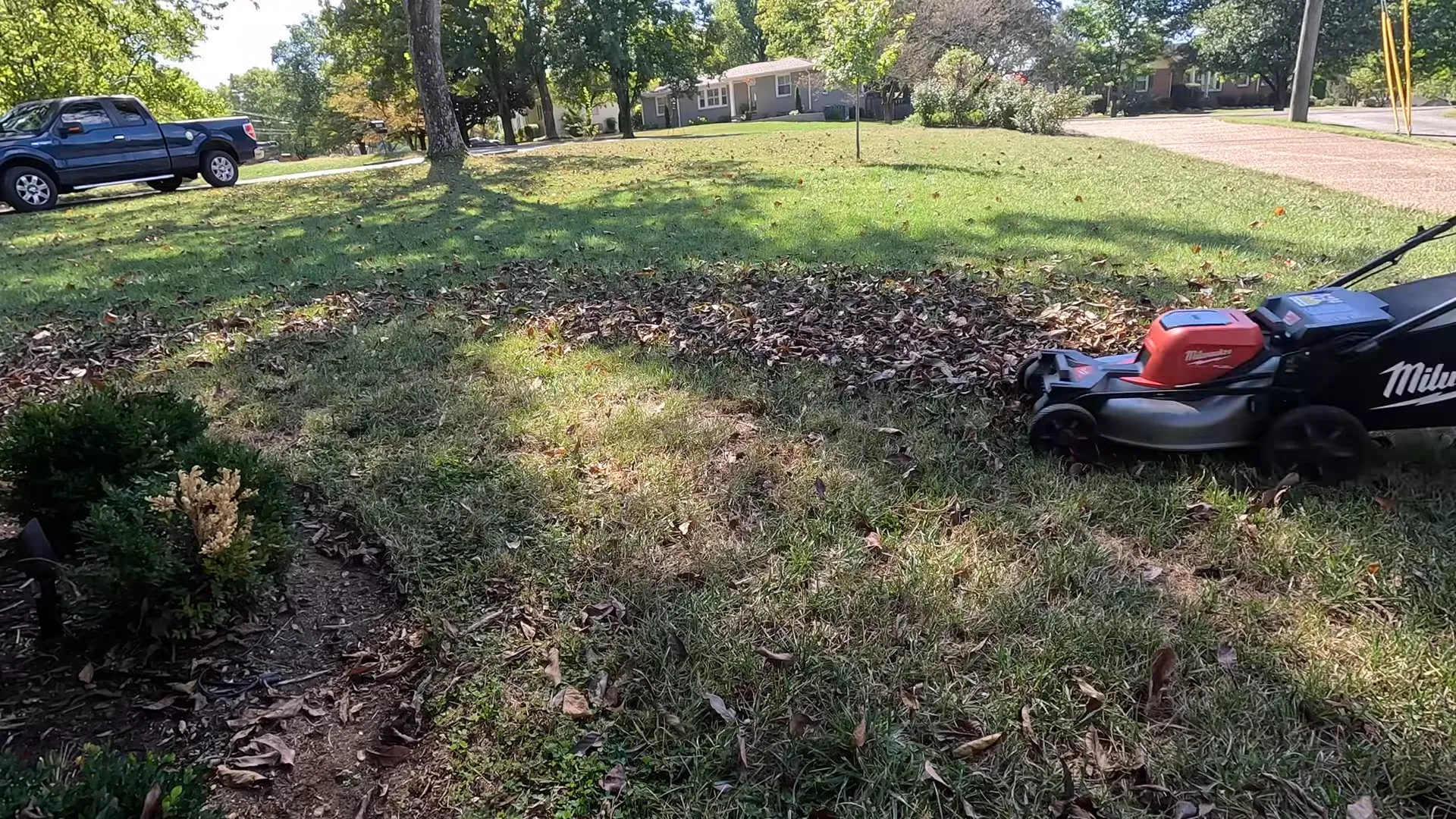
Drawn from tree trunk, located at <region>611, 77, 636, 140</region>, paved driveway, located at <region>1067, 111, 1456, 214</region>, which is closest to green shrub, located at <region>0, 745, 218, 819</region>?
paved driveway, located at <region>1067, 111, 1456, 214</region>

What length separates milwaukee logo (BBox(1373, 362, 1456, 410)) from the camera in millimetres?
2578

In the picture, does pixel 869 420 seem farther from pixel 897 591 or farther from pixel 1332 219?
pixel 1332 219

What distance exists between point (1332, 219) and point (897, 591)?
7.83 meters

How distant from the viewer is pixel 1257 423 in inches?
112

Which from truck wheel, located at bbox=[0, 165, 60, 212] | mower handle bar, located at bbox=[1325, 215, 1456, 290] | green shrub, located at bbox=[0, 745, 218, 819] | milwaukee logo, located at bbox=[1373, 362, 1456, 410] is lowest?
green shrub, located at bbox=[0, 745, 218, 819]

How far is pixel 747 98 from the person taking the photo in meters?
61.7

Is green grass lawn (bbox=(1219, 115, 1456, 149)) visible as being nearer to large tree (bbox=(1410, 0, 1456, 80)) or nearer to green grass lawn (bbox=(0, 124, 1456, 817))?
green grass lawn (bbox=(0, 124, 1456, 817))

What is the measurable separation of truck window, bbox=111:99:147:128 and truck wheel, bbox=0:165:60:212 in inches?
58.3

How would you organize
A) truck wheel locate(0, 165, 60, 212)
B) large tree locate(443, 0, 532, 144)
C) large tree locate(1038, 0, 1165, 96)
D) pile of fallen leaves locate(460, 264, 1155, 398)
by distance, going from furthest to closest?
large tree locate(1038, 0, 1165, 96) < large tree locate(443, 0, 532, 144) < truck wheel locate(0, 165, 60, 212) < pile of fallen leaves locate(460, 264, 1155, 398)

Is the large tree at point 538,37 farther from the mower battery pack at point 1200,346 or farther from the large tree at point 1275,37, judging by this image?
the large tree at point 1275,37

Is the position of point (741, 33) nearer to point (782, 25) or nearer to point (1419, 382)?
point (782, 25)

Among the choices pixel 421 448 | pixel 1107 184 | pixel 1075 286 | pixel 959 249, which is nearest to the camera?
pixel 421 448

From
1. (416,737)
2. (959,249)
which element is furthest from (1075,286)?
(416,737)

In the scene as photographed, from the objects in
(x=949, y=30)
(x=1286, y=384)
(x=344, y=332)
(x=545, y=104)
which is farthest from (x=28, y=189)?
(x=949, y=30)
